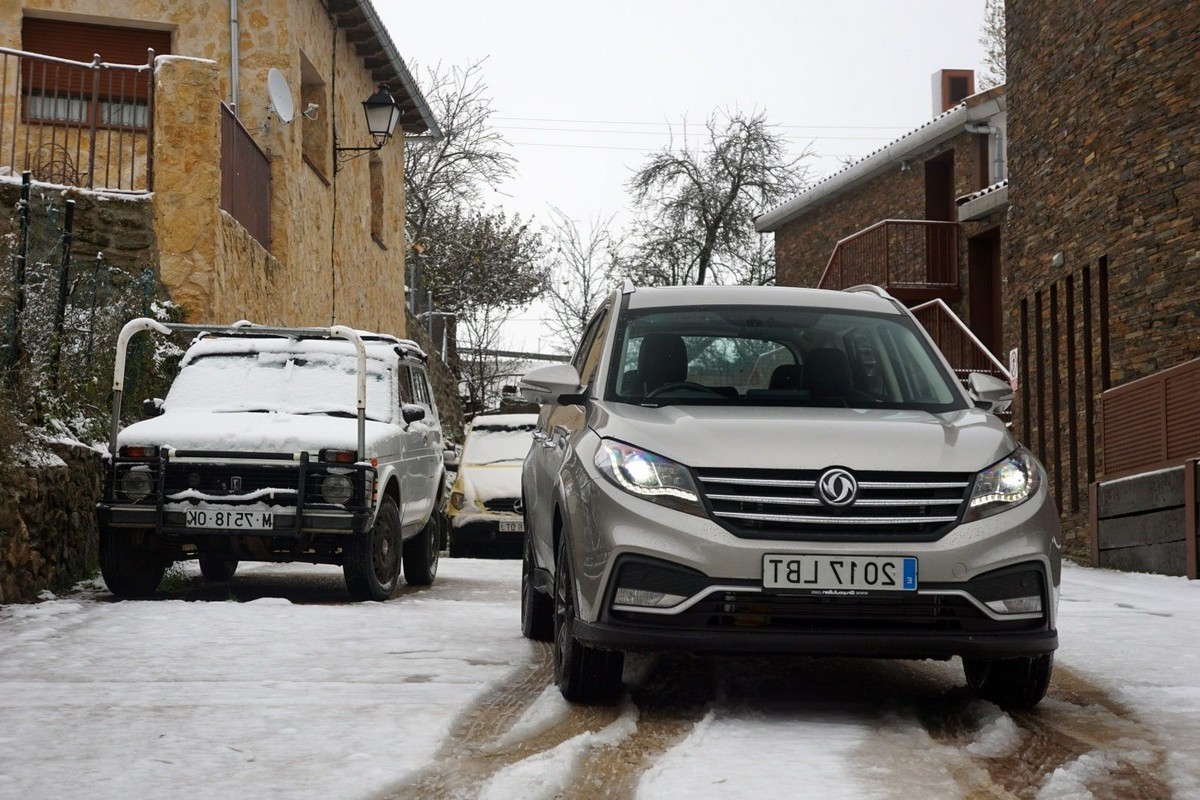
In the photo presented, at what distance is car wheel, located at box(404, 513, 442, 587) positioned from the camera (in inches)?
468

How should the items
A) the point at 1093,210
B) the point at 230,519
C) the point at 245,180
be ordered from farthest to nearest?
the point at 1093,210 → the point at 245,180 → the point at 230,519

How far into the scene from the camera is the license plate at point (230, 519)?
31.6 ft

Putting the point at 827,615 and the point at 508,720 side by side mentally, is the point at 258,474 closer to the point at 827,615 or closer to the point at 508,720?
the point at 508,720

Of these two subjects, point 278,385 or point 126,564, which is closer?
point 126,564

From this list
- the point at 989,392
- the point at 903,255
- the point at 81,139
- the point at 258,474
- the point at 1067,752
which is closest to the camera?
the point at 1067,752

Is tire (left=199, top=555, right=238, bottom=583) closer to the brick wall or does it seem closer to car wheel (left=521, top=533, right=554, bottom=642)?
car wheel (left=521, top=533, right=554, bottom=642)

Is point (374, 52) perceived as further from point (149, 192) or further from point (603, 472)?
point (603, 472)

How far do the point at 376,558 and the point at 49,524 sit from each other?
2.10 meters

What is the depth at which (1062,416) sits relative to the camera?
19781 millimetres

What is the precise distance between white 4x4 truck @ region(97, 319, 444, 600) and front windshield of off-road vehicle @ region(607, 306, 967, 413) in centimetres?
352

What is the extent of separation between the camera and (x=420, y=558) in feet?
39.2

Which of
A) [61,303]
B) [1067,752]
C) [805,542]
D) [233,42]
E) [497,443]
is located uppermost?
[233,42]

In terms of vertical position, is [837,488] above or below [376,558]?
above

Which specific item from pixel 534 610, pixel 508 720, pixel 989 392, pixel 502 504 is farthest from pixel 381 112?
pixel 508 720
